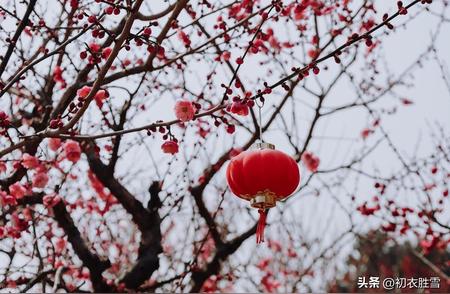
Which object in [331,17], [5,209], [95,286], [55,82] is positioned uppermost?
[331,17]

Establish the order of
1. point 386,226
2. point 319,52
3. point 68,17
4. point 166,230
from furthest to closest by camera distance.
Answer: point 166,230 < point 386,226 < point 319,52 < point 68,17

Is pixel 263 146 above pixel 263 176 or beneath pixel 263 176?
above

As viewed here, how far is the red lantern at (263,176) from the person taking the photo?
3.04 m

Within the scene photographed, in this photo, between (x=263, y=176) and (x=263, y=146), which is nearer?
(x=263, y=176)

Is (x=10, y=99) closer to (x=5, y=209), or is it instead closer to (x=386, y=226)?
(x=5, y=209)

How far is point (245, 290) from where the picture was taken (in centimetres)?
1070

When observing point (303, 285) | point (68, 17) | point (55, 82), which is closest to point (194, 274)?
point (55, 82)

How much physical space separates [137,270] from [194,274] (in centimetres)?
106

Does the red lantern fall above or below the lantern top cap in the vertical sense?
below

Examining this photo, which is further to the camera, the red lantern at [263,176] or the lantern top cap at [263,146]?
the lantern top cap at [263,146]

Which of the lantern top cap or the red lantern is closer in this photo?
the red lantern

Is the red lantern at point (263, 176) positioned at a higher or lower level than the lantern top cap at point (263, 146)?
lower

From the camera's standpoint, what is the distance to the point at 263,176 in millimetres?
3021

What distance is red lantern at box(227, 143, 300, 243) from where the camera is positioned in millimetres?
3037
